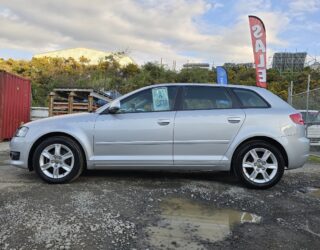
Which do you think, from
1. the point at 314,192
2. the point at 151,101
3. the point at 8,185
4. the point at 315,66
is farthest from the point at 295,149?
the point at 315,66

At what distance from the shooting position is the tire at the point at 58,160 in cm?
625

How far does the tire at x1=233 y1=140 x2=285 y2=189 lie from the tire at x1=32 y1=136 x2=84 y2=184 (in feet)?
7.72

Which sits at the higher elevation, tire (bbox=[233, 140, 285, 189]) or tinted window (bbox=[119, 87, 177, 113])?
tinted window (bbox=[119, 87, 177, 113])

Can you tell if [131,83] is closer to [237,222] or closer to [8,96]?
[8,96]

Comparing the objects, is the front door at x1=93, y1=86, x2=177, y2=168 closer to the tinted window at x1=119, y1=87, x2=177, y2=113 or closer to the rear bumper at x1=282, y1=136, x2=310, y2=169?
the tinted window at x1=119, y1=87, x2=177, y2=113

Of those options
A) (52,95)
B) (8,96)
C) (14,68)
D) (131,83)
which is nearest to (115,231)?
(8,96)

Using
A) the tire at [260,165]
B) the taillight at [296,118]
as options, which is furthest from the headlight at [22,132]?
the taillight at [296,118]

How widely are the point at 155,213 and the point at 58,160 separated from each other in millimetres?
2030

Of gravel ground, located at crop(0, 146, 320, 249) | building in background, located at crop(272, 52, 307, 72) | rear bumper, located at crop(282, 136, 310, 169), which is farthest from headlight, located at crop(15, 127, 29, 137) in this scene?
building in background, located at crop(272, 52, 307, 72)

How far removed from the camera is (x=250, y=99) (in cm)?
651

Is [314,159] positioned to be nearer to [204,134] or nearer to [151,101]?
[204,134]

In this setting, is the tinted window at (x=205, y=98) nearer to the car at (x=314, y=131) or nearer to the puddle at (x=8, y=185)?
the puddle at (x=8, y=185)

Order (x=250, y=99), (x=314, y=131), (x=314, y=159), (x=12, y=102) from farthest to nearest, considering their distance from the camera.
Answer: (x=12, y=102) → (x=314, y=131) → (x=314, y=159) → (x=250, y=99)

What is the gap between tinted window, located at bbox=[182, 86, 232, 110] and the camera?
21.1ft
